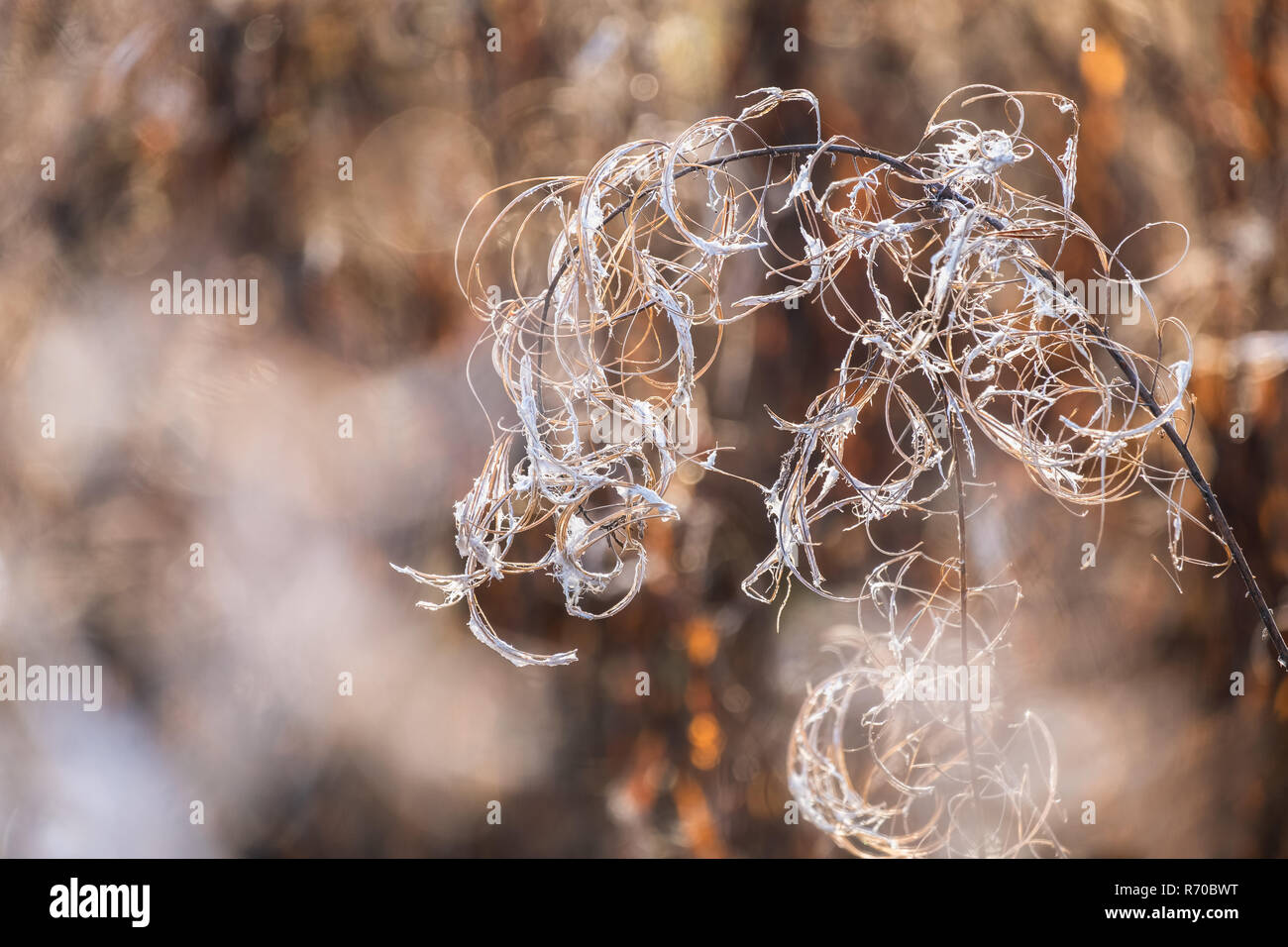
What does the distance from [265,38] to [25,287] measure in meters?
0.30

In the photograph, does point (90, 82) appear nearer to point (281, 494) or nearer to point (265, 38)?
point (265, 38)

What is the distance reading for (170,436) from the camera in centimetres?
65

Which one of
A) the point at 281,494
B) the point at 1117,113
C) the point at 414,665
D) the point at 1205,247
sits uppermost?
the point at 1117,113

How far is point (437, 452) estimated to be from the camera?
65 cm

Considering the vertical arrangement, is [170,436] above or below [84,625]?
above

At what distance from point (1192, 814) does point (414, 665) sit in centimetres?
70

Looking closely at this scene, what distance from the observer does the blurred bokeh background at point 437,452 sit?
24.9 inches

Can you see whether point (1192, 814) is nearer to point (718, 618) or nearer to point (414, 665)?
point (718, 618)

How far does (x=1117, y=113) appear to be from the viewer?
64cm

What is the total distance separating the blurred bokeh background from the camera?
0.63m
